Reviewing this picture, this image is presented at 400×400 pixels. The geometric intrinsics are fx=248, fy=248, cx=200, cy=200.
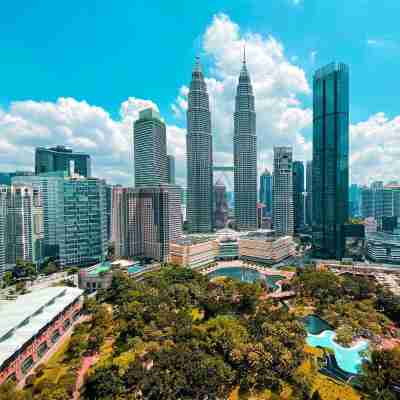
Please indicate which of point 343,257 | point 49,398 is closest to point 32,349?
point 49,398

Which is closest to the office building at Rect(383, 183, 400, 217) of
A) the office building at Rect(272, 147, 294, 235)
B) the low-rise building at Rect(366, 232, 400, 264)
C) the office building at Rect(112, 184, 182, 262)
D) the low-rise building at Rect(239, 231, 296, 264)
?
the low-rise building at Rect(366, 232, 400, 264)

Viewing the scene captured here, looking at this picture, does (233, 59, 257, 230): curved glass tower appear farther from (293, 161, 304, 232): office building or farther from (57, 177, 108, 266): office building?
(57, 177, 108, 266): office building

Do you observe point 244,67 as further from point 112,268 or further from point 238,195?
point 112,268

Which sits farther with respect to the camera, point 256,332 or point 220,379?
point 256,332

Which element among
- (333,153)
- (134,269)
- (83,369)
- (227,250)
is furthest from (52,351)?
(333,153)

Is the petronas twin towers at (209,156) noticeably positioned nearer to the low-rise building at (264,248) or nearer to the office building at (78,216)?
the low-rise building at (264,248)

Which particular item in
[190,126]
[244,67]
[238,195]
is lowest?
[238,195]

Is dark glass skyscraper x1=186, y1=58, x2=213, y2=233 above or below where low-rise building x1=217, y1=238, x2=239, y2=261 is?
above
